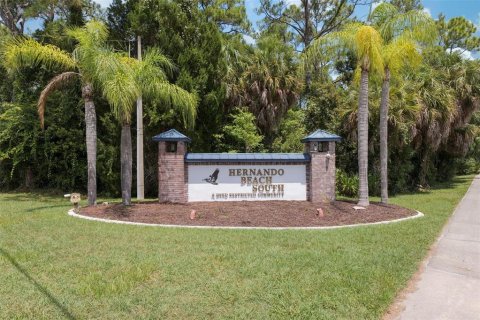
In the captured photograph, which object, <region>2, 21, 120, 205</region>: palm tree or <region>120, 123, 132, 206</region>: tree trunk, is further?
<region>120, 123, 132, 206</region>: tree trunk

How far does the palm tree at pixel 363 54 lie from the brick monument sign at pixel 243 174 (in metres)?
1.04

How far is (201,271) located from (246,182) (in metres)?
6.95

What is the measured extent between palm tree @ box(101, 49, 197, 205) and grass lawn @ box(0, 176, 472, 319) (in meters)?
2.95

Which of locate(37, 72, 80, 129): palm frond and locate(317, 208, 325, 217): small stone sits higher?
locate(37, 72, 80, 129): palm frond

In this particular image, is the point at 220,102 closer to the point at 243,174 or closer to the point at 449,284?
the point at 243,174

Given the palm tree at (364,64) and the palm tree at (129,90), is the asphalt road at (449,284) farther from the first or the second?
the palm tree at (129,90)

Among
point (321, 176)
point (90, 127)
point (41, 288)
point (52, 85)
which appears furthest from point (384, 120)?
point (41, 288)

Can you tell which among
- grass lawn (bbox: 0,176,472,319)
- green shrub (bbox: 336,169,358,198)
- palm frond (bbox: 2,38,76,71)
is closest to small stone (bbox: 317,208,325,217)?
grass lawn (bbox: 0,176,472,319)

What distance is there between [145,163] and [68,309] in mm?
12542

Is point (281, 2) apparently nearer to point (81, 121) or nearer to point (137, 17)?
point (137, 17)

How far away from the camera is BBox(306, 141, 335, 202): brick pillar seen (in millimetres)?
12250

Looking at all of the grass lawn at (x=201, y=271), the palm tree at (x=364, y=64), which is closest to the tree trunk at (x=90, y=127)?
the grass lawn at (x=201, y=271)

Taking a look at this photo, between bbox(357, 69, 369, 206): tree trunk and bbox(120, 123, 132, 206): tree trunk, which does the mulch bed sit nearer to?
bbox(120, 123, 132, 206): tree trunk

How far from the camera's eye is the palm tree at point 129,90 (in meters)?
10.1
